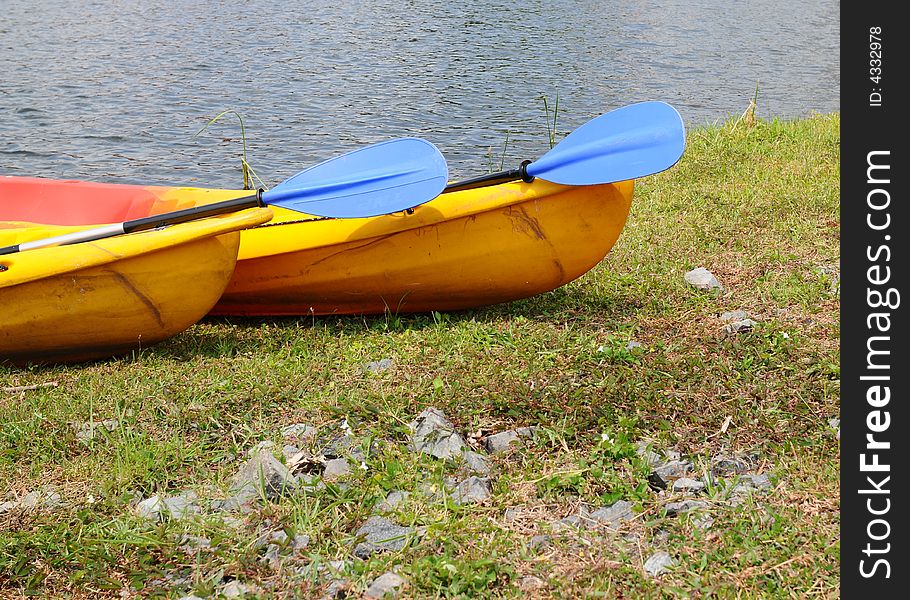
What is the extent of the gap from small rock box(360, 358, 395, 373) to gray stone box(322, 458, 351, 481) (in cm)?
69

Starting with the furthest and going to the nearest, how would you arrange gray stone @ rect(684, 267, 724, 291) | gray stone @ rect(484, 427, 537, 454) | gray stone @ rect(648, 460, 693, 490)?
gray stone @ rect(684, 267, 724, 291)
gray stone @ rect(484, 427, 537, 454)
gray stone @ rect(648, 460, 693, 490)

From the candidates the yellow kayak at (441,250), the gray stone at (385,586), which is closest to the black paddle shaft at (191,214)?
the yellow kayak at (441,250)

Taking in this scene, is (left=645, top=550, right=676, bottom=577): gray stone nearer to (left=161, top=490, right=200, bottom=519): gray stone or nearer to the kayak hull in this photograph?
(left=161, top=490, right=200, bottom=519): gray stone

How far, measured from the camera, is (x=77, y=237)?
149 inches

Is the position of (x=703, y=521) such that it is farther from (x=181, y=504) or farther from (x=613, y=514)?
(x=181, y=504)

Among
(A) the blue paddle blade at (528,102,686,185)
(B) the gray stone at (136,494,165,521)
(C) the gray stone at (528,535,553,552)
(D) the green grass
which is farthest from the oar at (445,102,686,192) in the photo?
(B) the gray stone at (136,494,165,521)

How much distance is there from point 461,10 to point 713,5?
4.95 m

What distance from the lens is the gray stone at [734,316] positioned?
157 inches

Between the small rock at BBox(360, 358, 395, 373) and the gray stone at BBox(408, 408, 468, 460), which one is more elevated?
the gray stone at BBox(408, 408, 468, 460)

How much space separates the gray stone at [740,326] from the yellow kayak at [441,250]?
650mm

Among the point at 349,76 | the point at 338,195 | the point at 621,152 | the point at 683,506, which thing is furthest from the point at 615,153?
the point at 349,76

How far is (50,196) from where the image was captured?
4.98 metres

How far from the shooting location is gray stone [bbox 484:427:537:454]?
3053 millimetres
